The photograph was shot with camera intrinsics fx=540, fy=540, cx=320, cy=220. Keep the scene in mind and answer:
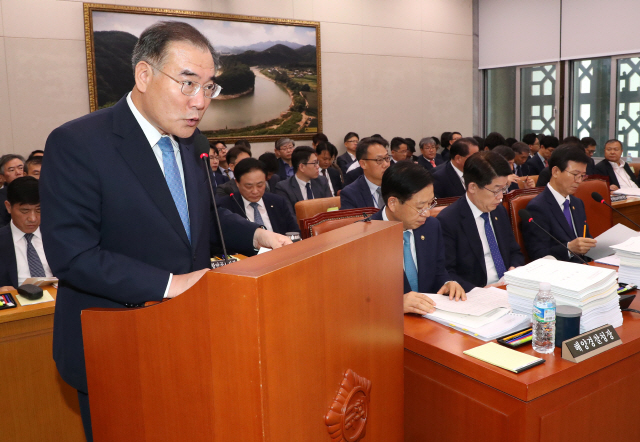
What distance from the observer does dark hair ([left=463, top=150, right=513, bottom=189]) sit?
2.72 metres

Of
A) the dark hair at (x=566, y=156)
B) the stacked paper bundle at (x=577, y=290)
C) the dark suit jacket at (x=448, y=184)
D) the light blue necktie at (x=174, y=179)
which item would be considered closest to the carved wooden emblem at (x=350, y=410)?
the light blue necktie at (x=174, y=179)

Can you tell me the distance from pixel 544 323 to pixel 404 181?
936 millimetres

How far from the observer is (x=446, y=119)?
961 cm

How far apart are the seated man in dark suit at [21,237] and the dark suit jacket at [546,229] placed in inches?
110

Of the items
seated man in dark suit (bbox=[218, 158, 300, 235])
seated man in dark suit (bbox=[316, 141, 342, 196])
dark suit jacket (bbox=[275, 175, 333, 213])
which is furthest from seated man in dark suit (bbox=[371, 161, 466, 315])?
seated man in dark suit (bbox=[316, 141, 342, 196])

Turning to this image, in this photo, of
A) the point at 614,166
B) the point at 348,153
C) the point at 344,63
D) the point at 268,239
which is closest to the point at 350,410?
the point at 268,239

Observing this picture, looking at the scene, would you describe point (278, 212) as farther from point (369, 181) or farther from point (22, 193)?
point (22, 193)

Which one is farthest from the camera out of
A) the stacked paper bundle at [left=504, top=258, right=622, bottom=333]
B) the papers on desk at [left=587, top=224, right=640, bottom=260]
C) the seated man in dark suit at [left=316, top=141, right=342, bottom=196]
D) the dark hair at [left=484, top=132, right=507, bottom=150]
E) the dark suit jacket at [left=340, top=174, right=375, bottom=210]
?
the dark hair at [left=484, top=132, right=507, bottom=150]

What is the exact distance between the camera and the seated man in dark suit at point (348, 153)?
7922 millimetres

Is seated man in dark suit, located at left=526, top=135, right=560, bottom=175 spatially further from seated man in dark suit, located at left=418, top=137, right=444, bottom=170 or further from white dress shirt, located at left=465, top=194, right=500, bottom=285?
white dress shirt, located at left=465, top=194, right=500, bottom=285

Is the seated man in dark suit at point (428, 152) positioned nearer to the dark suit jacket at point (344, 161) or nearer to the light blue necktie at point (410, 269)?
the dark suit jacket at point (344, 161)

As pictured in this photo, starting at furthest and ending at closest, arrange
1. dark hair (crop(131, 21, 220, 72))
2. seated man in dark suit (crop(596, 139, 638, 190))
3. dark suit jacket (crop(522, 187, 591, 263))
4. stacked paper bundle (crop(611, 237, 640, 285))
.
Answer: seated man in dark suit (crop(596, 139, 638, 190)) → dark suit jacket (crop(522, 187, 591, 263)) → stacked paper bundle (crop(611, 237, 640, 285)) → dark hair (crop(131, 21, 220, 72))

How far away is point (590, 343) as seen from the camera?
1.57m

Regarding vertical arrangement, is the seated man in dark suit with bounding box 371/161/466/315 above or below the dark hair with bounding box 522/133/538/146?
below
